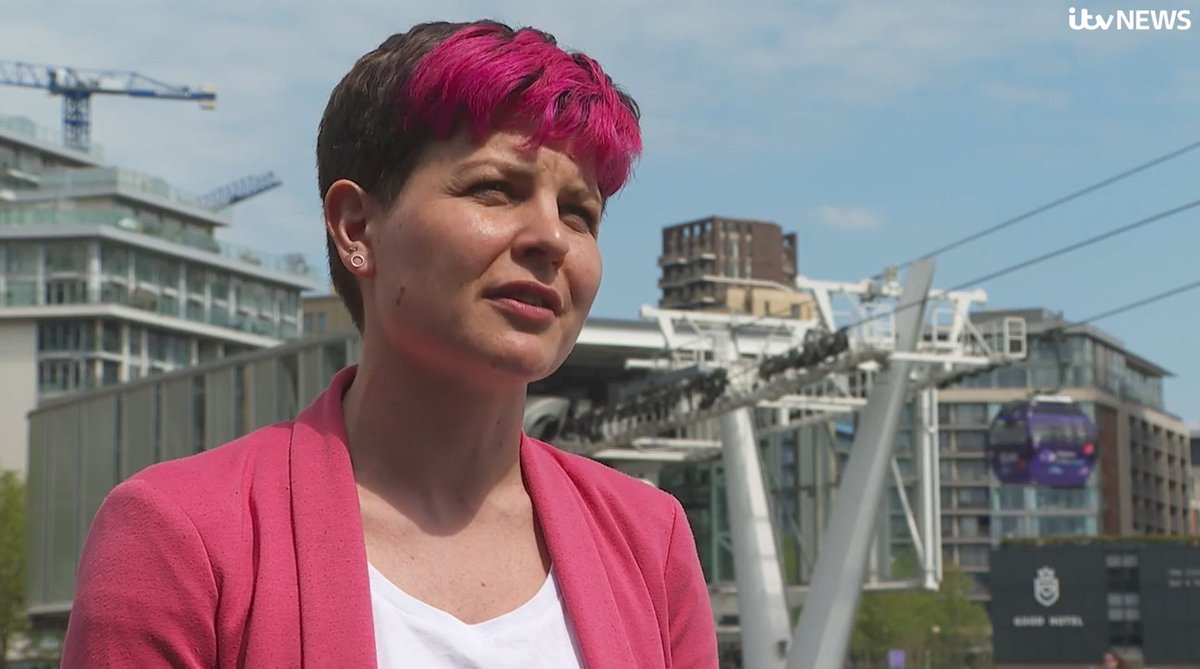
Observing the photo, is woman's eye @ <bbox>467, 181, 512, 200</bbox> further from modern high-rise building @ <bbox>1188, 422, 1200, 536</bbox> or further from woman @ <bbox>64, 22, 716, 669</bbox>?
modern high-rise building @ <bbox>1188, 422, 1200, 536</bbox>

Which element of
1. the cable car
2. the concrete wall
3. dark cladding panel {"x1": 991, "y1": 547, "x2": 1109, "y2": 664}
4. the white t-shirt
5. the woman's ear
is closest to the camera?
the white t-shirt

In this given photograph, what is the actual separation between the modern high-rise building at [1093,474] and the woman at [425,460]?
13913 cm

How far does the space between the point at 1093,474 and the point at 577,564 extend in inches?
5582

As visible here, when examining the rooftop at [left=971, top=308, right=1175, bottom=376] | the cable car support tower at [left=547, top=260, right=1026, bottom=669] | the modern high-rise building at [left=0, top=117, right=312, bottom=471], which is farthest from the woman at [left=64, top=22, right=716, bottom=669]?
the rooftop at [left=971, top=308, right=1175, bottom=376]

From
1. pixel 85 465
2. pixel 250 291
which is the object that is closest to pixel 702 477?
pixel 85 465

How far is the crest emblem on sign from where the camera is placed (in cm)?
5878

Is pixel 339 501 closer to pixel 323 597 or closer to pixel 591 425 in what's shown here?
pixel 323 597

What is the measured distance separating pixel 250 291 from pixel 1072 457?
73.6 metres

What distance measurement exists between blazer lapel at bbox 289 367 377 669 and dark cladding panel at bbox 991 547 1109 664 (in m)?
56.2

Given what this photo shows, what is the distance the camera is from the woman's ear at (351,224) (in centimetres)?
219

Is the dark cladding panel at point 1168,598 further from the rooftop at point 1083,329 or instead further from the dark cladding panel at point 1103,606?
the rooftop at point 1083,329

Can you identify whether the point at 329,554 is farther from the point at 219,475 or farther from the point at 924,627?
the point at 924,627

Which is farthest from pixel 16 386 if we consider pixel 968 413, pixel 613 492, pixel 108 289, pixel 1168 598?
pixel 613 492

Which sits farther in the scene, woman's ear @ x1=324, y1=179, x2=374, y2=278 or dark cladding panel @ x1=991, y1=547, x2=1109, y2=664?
dark cladding panel @ x1=991, y1=547, x2=1109, y2=664
